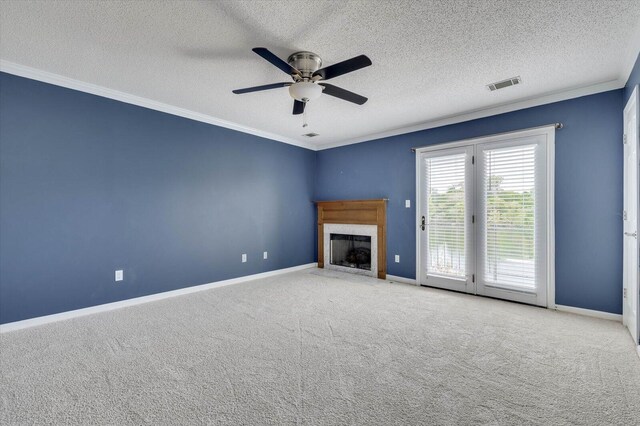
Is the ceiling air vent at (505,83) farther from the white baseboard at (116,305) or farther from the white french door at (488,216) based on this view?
the white baseboard at (116,305)

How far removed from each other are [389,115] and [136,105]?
10.9 feet

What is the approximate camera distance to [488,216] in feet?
12.8

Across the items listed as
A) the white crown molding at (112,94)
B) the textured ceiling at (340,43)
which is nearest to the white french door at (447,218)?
the textured ceiling at (340,43)

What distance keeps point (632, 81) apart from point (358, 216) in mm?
3709

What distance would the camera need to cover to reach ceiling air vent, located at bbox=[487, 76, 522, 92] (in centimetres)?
308

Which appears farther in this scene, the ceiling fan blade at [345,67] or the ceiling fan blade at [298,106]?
the ceiling fan blade at [298,106]

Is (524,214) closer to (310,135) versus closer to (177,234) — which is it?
(310,135)

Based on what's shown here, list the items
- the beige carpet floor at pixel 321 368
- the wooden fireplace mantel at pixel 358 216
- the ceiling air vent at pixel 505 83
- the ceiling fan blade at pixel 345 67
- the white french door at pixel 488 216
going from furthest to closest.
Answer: the wooden fireplace mantel at pixel 358 216 < the white french door at pixel 488 216 < the ceiling air vent at pixel 505 83 < the ceiling fan blade at pixel 345 67 < the beige carpet floor at pixel 321 368

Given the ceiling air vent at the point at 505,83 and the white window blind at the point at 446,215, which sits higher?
the ceiling air vent at the point at 505,83

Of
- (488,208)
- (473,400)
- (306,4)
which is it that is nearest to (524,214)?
(488,208)

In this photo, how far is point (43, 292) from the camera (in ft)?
9.94

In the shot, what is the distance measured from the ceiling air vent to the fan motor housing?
6.48 feet

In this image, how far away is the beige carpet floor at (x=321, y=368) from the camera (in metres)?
1.69

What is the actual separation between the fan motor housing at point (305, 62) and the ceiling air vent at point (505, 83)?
6.48 ft
